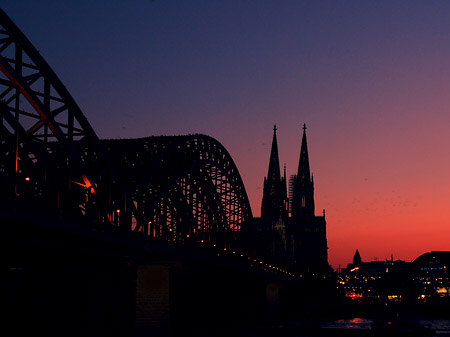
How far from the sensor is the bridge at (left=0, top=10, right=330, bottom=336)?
4556 centimetres

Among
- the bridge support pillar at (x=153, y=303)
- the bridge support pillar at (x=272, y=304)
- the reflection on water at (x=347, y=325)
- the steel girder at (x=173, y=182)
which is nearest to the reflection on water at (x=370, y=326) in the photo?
the reflection on water at (x=347, y=325)

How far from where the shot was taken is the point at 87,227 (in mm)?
47719

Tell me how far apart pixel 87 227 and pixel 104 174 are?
18.7 metres

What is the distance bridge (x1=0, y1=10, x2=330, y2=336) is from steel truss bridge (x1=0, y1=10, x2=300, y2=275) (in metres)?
0.13

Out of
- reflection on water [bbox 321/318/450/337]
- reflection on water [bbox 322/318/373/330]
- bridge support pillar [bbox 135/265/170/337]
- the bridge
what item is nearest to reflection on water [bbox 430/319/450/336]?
reflection on water [bbox 321/318/450/337]

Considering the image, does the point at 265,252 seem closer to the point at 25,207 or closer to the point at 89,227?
the point at 89,227

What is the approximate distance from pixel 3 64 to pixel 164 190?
1150 inches

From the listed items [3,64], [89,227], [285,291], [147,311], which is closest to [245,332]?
[147,311]

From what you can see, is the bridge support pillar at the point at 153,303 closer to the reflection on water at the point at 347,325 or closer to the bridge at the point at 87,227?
the bridge at the point at 87,227

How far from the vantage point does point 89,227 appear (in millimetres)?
48094

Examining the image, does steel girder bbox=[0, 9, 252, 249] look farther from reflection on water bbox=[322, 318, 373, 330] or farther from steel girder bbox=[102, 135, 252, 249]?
reflection on water bbox=[322, 318, 373, 330]

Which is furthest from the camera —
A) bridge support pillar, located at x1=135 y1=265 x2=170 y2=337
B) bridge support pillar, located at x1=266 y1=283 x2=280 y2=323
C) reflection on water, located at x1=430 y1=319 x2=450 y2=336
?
bridge support pillar, located at x1=266 y1=283 x2=280 y2=323

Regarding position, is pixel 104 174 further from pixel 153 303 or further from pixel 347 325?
pixel 347 325

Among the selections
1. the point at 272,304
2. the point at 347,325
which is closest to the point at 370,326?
the point at 347,325
